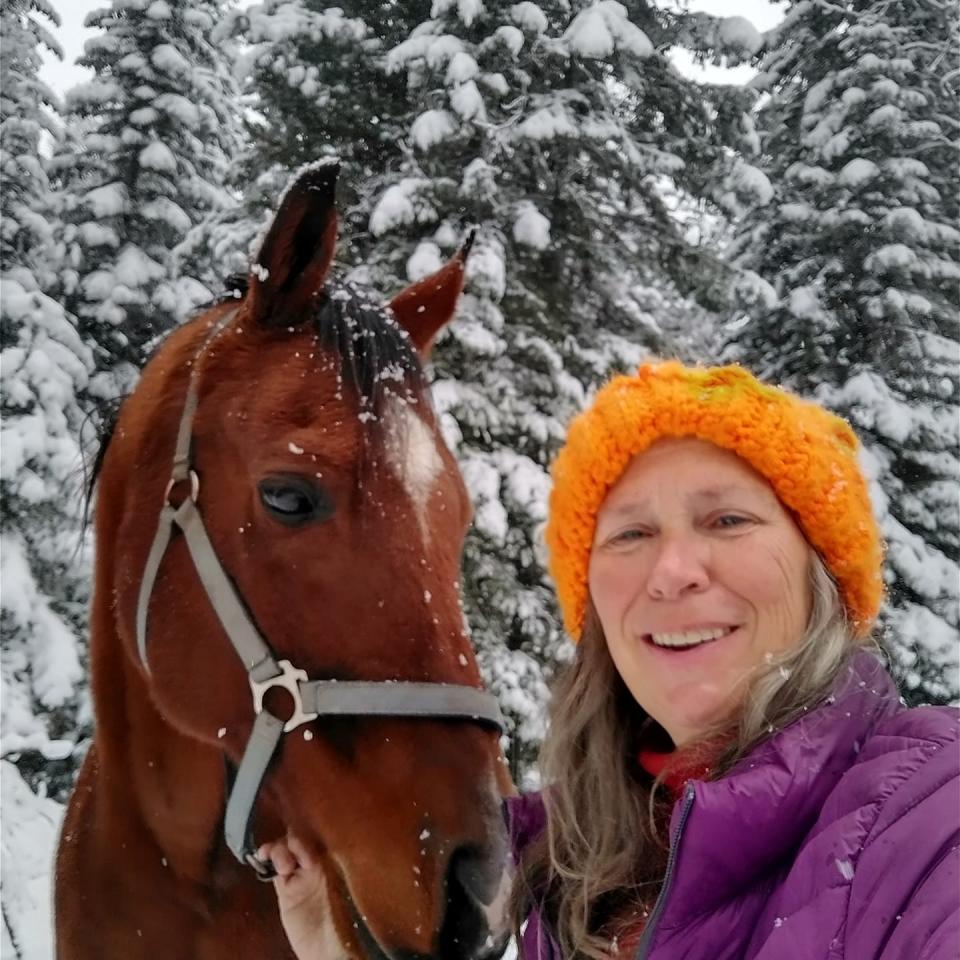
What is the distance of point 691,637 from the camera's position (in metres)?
1.40

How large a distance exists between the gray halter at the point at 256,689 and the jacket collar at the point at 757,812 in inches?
24.4

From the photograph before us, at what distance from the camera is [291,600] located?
5.79 feet

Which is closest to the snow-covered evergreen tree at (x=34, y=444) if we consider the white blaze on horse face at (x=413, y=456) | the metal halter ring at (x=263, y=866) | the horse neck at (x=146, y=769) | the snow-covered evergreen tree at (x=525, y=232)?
the snow-covered evergreen tree at (x=525, y=232)

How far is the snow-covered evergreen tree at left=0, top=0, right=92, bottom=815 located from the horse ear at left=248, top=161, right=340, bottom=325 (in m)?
5.15

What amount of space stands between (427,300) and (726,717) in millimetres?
1595

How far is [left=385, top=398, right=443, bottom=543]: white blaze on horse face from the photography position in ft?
5.91

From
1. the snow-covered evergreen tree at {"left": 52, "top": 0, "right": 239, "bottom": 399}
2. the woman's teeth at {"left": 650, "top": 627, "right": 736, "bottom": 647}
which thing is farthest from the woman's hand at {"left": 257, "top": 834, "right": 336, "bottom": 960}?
the snow-covered evergreen tree at {"left": 52, "top": 0, "right": 239, "bottom": 399}

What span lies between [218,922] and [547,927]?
969mm

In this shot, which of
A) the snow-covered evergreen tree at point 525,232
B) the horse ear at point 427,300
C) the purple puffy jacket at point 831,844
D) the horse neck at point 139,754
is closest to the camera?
the purple puffy jacket at point 831,844

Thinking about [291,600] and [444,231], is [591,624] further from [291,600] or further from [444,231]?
[444,231]

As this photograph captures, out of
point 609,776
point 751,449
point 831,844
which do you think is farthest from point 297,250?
point 831,844

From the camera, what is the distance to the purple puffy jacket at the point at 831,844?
36.1 inches

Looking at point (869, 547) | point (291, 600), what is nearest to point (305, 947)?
point (291, 600)

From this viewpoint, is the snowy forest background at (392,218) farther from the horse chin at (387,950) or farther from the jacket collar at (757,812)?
the jacket collar at (757,812)
